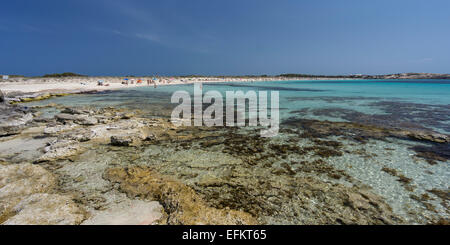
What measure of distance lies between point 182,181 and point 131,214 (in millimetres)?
1500

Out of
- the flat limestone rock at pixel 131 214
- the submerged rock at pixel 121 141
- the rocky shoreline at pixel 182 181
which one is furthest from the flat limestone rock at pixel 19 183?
the submerged rock at pixel 121 141

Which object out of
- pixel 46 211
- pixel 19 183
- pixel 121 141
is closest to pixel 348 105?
pixel 121 141

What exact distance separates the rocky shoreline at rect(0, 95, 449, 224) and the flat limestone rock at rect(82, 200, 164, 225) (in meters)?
0.02

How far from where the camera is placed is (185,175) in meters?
5.31

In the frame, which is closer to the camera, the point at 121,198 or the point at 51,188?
the point at 121,198

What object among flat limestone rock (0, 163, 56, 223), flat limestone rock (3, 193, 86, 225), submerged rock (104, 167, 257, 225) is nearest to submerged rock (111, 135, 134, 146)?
submerged rock (104, 167, 257, 225)

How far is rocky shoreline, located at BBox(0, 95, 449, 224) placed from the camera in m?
3.69

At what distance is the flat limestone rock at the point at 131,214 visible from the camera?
3.44 metres
